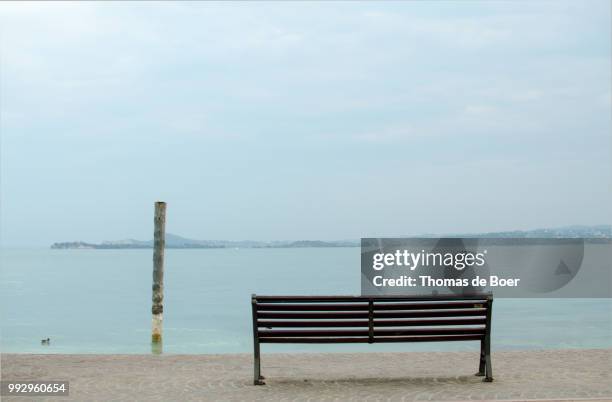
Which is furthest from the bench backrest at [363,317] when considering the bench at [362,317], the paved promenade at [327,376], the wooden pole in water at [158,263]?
the wooden pole in water at [158,263]

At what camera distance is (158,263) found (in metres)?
16.0

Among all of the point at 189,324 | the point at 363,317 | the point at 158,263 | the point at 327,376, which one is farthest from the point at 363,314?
the point at 189,324

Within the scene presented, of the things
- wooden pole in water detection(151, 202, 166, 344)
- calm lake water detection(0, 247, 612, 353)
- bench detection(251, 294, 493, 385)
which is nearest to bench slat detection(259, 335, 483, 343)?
bench detection(251, 294, 493, 385)

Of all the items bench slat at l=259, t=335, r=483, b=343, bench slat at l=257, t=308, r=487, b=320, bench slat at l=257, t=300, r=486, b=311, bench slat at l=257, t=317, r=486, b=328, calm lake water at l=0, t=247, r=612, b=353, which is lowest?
calm lake water at l=0, t=247, r=612, b=353

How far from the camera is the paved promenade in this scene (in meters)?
8.36

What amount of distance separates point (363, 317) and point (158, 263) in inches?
308

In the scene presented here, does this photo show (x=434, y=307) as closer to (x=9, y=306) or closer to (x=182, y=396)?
(x=182, y=396)

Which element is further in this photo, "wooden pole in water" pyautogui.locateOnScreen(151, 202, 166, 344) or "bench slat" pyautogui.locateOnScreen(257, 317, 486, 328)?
"wooden pole in water" pyautogui.locateOnScreen(151, 202, 166, 344)

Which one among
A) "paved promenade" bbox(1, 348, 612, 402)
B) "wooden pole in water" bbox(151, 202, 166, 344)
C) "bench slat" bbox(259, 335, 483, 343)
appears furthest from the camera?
"wooden pole in water" bbox(151, 202, 166, 344)

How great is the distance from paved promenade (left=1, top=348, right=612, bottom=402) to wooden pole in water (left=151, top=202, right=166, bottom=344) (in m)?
4.73

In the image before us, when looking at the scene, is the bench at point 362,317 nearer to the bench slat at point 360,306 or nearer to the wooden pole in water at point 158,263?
the bench slat at point 360,306

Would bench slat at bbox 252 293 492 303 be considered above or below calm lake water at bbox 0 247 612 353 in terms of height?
above

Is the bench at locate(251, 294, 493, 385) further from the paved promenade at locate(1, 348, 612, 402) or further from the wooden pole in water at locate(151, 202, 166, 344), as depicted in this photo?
the wooden pole in water at locate(151, 202, 166, 344)

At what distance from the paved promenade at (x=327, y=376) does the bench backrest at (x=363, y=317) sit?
1.75ft
